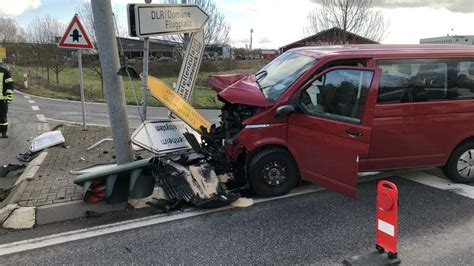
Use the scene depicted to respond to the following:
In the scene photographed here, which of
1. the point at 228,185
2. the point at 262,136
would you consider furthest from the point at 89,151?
the point at 262,136

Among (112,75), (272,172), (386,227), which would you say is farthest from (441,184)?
(112,75)

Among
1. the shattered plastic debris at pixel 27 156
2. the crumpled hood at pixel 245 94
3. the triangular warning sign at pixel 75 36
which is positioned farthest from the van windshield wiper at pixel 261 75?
the triangular warning sign at pixel 75 36

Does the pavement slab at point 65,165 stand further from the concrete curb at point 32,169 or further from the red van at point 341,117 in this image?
the red van at point 341,117

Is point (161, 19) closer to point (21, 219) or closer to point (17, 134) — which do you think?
point (21, 219)

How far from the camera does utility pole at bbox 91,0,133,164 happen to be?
5383 mm

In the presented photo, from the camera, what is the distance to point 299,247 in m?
4.07

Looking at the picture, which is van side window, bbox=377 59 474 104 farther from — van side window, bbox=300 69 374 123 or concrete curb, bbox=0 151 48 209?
concrete curb, bbox=0 151 48 209

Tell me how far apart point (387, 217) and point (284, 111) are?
1.93 meters

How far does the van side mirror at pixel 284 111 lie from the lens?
5.02 metres

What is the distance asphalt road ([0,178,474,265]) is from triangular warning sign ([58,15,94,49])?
19.8 feet

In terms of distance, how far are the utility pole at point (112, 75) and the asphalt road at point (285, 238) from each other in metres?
1.73

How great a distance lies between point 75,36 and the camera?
9102 millimetres

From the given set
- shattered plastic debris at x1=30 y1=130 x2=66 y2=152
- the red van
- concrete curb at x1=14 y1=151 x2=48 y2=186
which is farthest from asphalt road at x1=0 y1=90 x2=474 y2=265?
shattered plastic debris at x1=30 y1=130 x2=66 y2=152

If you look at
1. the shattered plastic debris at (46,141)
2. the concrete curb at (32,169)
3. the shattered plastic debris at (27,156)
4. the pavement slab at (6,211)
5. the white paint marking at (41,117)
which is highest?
the shattered plastic debris at (46,141)
